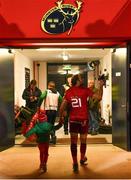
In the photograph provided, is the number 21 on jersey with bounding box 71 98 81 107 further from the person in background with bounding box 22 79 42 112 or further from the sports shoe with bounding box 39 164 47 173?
the person in background with bounding box 22 79 42 112

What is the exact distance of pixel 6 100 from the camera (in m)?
8.37

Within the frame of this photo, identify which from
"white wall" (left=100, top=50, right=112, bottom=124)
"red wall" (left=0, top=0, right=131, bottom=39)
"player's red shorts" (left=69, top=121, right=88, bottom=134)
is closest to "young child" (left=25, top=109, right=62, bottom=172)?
"player's red shorts" (left=69, top=121, right=88, bottom=134)

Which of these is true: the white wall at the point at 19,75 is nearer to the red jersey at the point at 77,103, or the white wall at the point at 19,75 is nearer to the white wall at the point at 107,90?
the white wall at the point at 107,90

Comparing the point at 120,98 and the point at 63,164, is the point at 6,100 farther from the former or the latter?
the point at 120,98

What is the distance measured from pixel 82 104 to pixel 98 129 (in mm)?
4847

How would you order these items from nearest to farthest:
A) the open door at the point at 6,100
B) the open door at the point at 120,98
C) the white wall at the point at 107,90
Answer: the open door at the point at 120,98 < the open door at the point at 6,100 < the white wall at the point at 107,90

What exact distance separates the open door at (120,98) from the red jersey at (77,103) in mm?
1796

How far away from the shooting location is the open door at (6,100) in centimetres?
812

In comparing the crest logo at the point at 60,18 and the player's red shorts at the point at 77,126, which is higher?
the crest logo at the point at 60,18

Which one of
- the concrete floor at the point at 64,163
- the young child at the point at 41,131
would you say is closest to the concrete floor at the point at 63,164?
the concrete floor at the point at 64,163

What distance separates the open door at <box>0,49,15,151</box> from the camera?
8.12 meters

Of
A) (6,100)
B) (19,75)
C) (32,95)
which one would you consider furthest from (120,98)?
(19,75)

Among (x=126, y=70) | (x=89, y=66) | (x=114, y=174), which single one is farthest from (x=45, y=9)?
(x=89, y=66)

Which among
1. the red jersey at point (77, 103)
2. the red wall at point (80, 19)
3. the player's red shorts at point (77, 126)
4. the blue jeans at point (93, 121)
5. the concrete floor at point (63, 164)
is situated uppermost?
the red wall at point (80, 19)
